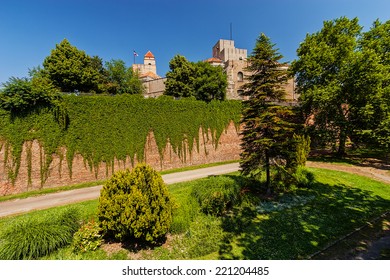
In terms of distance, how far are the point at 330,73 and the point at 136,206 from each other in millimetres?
21119

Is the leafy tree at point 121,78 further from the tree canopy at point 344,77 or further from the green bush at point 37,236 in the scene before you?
the green bush at point 37,236

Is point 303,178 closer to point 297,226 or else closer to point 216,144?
point 297,226

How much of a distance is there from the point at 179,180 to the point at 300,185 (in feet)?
27.5

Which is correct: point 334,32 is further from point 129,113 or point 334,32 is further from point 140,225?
point 140,225

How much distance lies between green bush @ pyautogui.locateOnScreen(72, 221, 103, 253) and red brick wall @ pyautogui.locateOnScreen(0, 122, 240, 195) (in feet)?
31.1

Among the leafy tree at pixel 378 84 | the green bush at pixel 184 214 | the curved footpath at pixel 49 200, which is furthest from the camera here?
the leafy tree at pixel 378 84

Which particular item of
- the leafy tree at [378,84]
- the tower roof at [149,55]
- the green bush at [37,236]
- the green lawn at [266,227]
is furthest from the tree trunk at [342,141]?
the tower roof at [149,55]

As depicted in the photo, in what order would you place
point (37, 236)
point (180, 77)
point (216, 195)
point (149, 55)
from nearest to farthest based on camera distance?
1. point (37, 236)
2. point (216, 195)
3. point (180, 77)
4. point (149, 55)

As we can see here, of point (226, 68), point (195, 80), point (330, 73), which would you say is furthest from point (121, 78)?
point (330, 73)

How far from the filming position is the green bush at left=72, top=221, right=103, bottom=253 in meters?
5.84

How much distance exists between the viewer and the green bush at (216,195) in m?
7.84

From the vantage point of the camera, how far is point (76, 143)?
14.0m

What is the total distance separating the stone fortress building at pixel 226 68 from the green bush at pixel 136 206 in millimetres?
22996

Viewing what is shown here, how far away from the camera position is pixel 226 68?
41531mm
